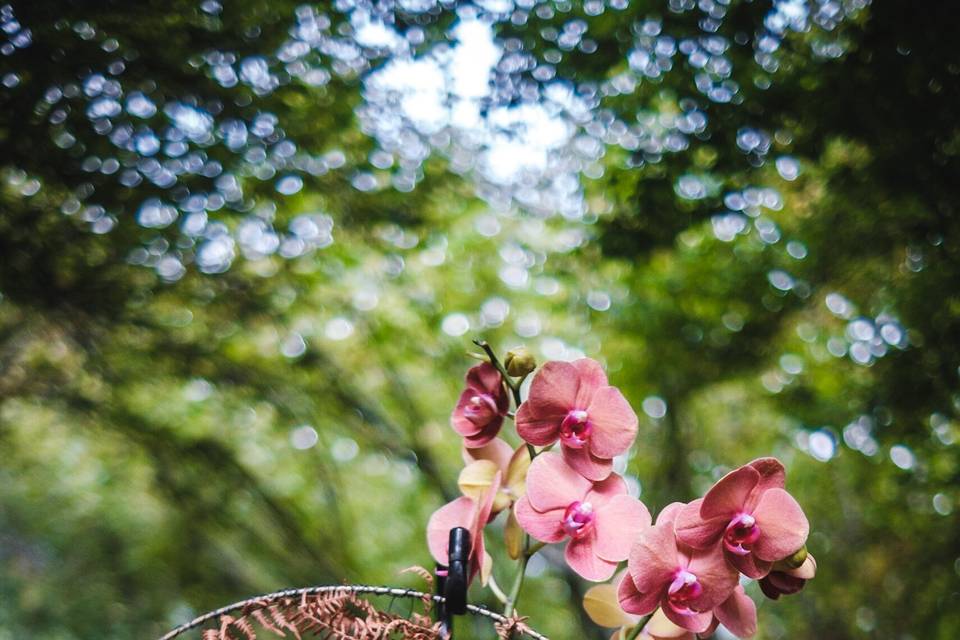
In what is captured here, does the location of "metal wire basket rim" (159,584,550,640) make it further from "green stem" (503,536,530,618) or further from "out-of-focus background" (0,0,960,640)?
"out-of-focus background" (0,0,960,640)

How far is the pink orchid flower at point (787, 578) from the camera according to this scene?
482 mm

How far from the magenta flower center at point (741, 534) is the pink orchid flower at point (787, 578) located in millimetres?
35

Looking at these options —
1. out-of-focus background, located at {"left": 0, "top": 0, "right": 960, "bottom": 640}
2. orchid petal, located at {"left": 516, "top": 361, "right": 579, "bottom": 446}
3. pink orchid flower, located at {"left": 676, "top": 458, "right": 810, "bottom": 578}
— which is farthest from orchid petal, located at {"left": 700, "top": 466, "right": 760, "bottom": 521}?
out-of-focus background, located at {"left": 0, "top": 0, "right": 960, "bottom": 640}

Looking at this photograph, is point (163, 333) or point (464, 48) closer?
point (464, 48)

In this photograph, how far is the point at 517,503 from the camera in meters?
0.51

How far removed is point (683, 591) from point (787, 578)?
7 cm

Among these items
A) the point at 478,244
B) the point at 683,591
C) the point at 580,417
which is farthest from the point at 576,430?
the point at 478,244

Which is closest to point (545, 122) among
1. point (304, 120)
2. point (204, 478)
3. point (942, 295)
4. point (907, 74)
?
point (304, 120)

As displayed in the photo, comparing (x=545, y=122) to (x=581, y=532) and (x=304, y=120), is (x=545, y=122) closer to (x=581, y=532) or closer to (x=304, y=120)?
(x=304, y=120)

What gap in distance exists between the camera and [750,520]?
45 centimetres

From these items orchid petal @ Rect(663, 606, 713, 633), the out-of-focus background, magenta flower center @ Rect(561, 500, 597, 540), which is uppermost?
the out-of-focus background

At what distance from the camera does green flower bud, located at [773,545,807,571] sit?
0.47 meters

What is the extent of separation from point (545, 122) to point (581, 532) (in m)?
0.80

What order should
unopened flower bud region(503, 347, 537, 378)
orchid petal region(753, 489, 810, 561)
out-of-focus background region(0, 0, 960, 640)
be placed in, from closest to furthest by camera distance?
orchid petal region(753, 489, 810, 561) → unopened flower bud region(503, 347, 537, 378) → out-of-focus background region(0, 0, 960, 640)
